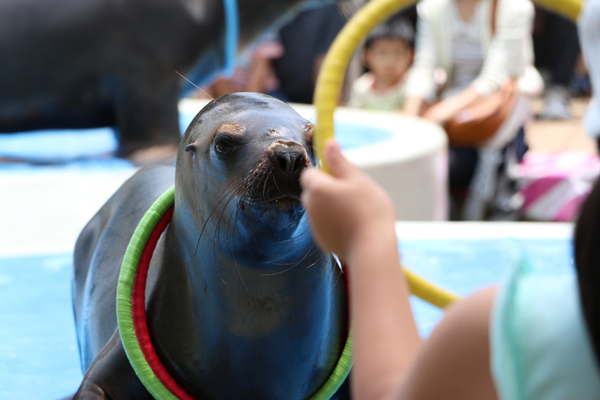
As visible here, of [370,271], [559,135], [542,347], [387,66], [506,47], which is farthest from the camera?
[559,135]

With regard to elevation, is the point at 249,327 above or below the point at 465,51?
above

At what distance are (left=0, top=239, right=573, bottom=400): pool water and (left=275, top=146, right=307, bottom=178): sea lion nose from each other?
71 cm

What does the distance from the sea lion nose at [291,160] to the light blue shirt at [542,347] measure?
0.56 m

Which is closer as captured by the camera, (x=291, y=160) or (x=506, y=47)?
(x=291, y=160)

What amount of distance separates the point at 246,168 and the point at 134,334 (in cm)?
36

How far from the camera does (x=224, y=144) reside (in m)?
1.42

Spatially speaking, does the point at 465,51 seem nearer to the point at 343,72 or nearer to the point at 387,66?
the point at 387,66

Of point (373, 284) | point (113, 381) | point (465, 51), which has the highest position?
point (373, 284)

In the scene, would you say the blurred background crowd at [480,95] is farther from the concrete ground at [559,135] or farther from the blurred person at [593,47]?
the blurred person at [593,47]

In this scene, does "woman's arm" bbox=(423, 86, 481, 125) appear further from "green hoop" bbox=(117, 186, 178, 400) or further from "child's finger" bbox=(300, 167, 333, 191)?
"child's finger" bbox=(300, 167, 333, 191)

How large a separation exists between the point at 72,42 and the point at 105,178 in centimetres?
116

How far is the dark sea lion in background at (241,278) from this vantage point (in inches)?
53.9

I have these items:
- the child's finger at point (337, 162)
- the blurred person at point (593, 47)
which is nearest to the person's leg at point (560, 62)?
the blurred person at point (593, 47)

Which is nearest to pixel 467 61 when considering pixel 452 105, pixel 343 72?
pixel 452 105
